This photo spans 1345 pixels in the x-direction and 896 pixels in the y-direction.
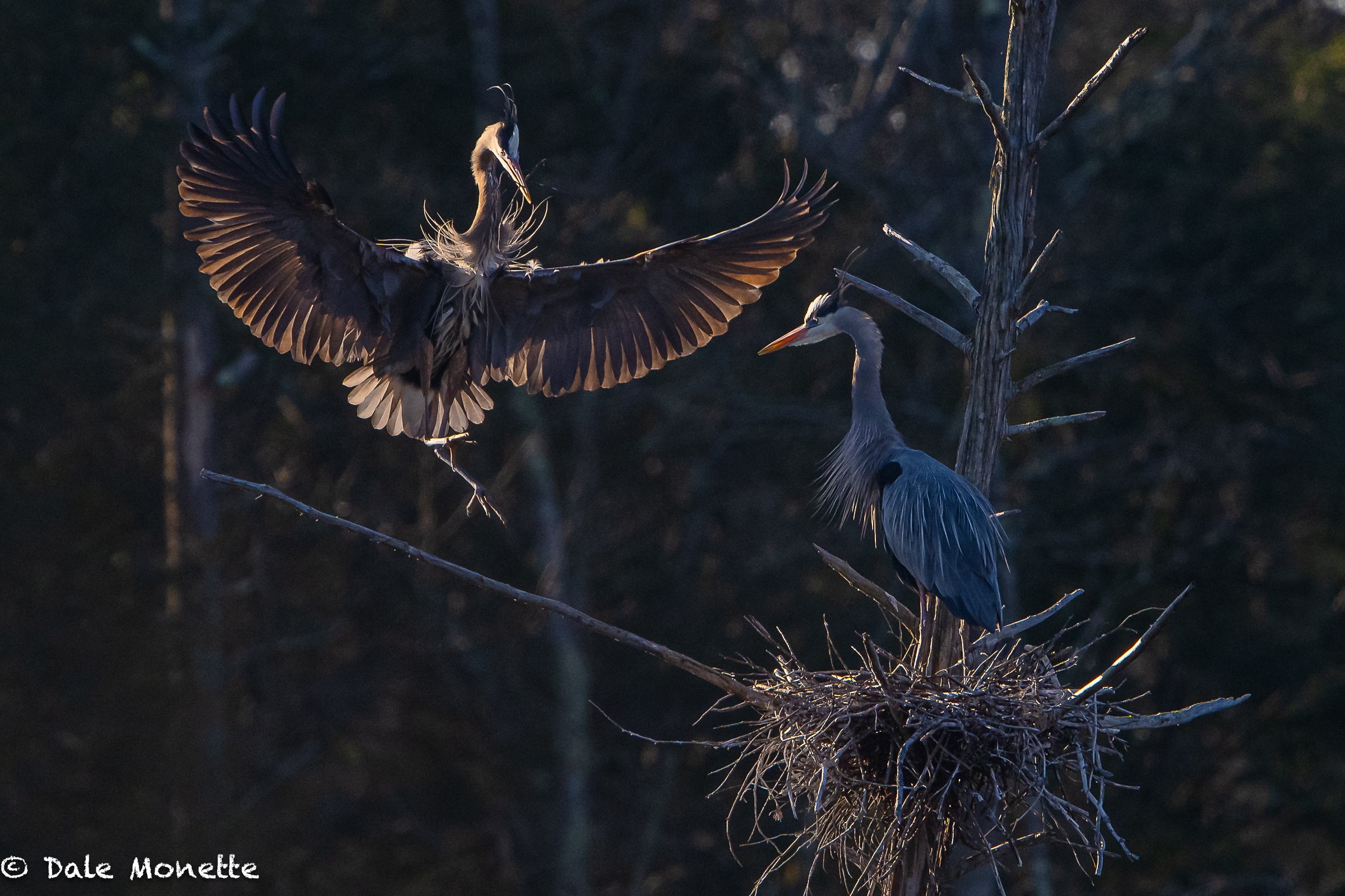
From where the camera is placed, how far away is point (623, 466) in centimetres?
1730

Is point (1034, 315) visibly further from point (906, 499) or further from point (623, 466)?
point (623, 466)

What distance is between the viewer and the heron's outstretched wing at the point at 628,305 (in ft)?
21.6

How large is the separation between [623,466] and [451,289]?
1052 centimetres

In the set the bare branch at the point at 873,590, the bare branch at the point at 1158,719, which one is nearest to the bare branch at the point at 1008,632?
the bare branch at the point at 873,590

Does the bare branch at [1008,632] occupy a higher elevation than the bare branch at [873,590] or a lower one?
lower

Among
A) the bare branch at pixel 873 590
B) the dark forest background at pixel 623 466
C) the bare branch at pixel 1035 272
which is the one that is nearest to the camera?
the bare branch at pixel 1035 272

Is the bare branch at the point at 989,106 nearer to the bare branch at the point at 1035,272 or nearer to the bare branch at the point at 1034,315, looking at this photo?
the bare branch at the point at 1035,272

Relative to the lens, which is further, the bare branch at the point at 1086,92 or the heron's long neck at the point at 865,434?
the heron's long neck at the point at 865,434

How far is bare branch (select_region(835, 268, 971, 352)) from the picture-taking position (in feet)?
18.4

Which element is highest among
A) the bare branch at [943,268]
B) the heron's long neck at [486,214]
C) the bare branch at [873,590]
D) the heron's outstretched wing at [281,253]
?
the heron's long neck at [486,214]

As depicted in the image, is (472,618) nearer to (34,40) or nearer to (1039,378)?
(34,40)

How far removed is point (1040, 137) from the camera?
5.61 metres

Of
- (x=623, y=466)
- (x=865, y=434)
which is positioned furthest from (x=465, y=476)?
(x=623, y=466)

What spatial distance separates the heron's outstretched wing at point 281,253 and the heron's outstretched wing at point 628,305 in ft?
1.52
